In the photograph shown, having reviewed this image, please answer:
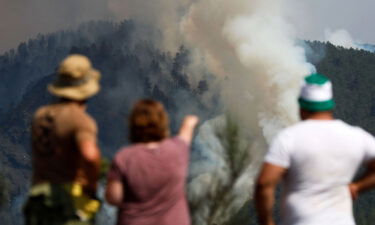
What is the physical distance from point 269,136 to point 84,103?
150988 mm

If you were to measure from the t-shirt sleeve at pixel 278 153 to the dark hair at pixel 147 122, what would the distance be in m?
0.77

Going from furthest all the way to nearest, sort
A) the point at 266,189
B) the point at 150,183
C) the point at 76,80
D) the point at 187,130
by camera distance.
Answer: the point at 76,80 < the point at 187,130 < the point at 266,189 < the point at 150,183

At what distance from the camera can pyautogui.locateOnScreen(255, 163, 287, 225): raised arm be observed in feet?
22.6

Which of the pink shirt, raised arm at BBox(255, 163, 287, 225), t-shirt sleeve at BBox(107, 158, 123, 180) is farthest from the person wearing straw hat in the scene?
raised arm at BBox(255, 163, 287, 225)

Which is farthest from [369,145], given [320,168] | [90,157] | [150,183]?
[90,157]

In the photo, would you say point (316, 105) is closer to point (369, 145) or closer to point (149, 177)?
point (369, 145)

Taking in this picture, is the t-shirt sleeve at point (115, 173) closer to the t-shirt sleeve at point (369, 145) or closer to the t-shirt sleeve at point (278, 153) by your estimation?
the t-shirt sleeve at point (278, 153)

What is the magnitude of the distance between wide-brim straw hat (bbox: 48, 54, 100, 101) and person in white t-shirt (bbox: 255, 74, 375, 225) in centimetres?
144

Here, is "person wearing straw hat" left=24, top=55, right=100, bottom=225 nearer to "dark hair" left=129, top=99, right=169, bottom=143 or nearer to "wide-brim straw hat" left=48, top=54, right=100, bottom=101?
"wide-brim straw hat" left=48, top=54, right=100, bottom=101

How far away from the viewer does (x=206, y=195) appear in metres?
10.2

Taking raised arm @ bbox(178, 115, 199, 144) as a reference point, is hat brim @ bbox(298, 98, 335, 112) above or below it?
above

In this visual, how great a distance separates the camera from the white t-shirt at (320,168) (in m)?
7.01

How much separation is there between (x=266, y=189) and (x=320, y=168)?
0.47m

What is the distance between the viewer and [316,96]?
282 inches
